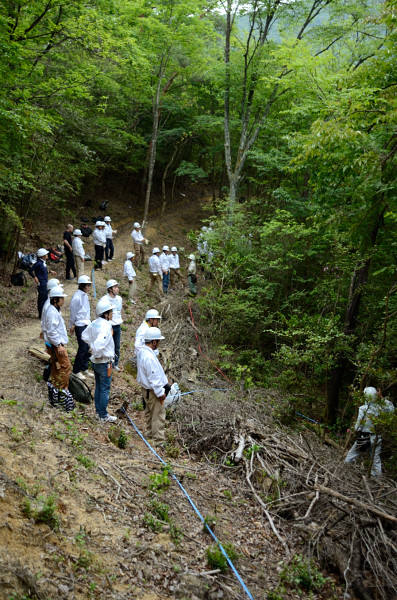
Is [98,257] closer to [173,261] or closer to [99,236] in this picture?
[99,236]

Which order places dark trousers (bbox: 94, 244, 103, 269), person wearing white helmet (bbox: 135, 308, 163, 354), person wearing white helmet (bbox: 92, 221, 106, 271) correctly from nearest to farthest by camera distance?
person wearing white helmet (bbox: 135, 308, 163, 354) → person wearing white helmet (bbox: 92, 221, 106, 271) → dark trousers (bbox: 94, 244, 103, 269)

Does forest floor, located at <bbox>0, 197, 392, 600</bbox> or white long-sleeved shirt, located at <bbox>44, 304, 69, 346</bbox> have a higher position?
white long-sleeved shirt, located at <bbox>44, 304, 69, 346</bbox>

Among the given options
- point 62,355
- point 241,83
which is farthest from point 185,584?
point 241,83

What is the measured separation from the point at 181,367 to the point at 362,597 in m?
6.89

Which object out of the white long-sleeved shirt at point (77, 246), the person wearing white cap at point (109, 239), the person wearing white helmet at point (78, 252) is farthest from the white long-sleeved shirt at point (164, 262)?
the white long-sleeved shirt at point (77, 246)

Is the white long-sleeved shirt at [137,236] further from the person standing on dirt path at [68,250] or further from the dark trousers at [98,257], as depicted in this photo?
the person standing on dirt path at [68,250]

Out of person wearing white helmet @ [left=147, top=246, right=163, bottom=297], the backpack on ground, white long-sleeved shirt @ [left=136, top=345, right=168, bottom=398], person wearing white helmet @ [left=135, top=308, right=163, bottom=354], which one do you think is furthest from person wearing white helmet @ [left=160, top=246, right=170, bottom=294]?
white long-sleeved shirt @ [left=136, top=345, right=168, bottom=398]

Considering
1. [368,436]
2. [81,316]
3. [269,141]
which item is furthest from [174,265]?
[368,436]

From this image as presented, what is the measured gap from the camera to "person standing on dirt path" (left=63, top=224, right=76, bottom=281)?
13.4 m

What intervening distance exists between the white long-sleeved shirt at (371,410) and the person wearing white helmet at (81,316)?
5224 millimetres

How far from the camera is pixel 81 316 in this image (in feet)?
26.5

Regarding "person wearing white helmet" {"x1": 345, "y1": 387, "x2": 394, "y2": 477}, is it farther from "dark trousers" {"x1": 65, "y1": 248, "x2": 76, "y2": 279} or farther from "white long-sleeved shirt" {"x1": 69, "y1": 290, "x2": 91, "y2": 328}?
"dark trousers" {"x1": 65, "y1": 248, "x2": 76, "y2": 279}

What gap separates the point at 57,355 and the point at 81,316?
1.48m

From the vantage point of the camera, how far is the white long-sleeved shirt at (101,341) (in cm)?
650
